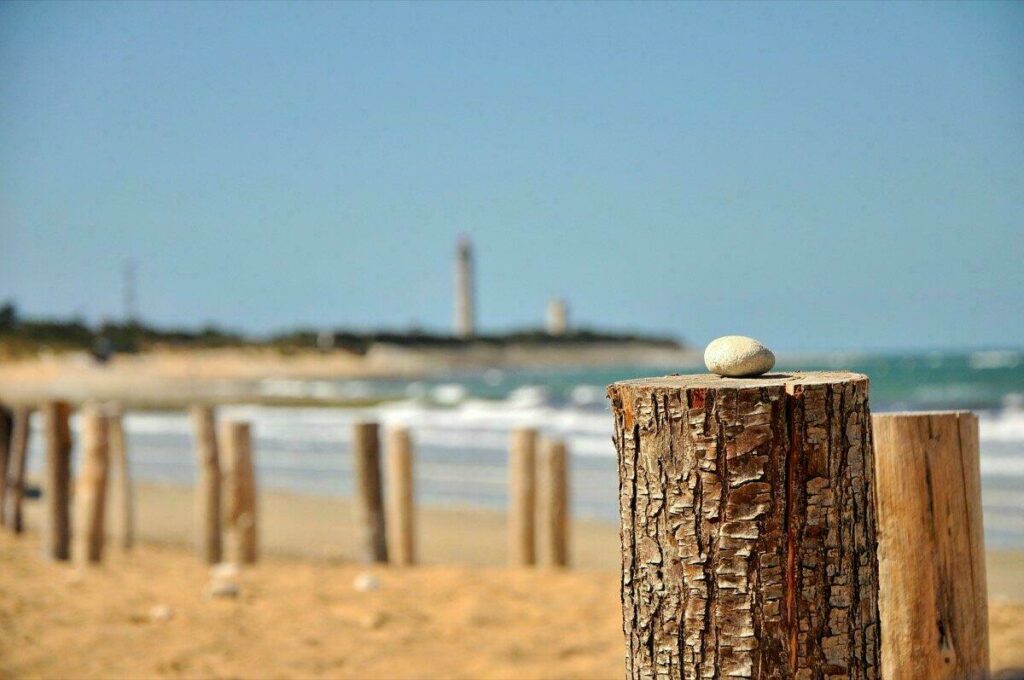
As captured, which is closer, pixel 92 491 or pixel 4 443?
pixel 92 491

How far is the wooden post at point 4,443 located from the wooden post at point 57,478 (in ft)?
7.61

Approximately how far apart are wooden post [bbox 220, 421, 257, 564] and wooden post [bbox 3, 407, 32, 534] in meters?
2.78

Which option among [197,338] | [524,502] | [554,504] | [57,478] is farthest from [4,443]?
[197,338]

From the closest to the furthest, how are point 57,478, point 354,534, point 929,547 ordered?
point 929,547, point 57,478, point 354,534

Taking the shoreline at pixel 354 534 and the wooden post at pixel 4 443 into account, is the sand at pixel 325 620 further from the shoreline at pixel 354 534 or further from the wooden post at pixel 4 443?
the wooden post at pixel 4 443

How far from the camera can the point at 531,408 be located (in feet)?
88.0

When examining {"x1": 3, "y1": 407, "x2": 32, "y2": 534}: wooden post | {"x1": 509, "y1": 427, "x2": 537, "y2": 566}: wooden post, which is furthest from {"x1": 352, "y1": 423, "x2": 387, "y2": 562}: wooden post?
{"x1": 3, "y1": 407, "x2": 32, "y2": 534}: wooden post

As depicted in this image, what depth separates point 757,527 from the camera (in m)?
2.40

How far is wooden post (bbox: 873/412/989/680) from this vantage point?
3211 mm

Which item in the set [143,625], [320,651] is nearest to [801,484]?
[320,651]

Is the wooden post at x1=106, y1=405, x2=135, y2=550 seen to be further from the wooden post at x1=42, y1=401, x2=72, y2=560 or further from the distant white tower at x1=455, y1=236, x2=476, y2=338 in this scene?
the distant white tower at x1=455, y1=236, x2=476, y2=338

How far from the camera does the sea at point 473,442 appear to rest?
37.9ft

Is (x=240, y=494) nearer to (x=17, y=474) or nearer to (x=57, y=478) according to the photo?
(x=57, y=478)

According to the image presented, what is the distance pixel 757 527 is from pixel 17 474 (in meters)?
8.47
